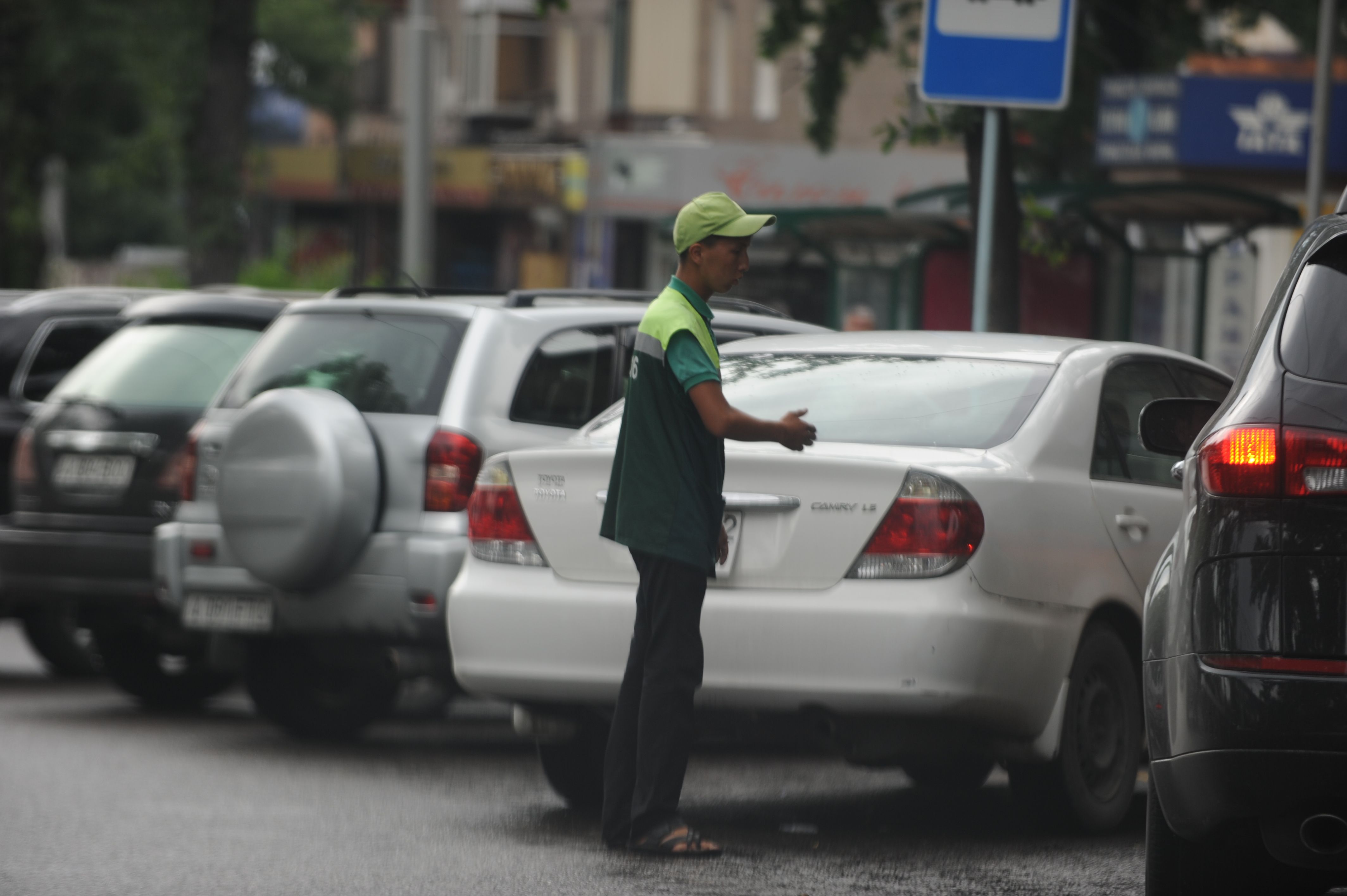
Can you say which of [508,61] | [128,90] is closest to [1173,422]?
[128,90]

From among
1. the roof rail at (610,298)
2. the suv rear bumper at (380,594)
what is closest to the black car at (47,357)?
the suv rear bumper at (380,594)

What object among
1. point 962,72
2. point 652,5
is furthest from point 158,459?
point 652,5

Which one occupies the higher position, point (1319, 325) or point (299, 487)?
point (1319, 325)

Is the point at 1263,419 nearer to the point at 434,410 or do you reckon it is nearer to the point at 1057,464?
the point at 1057,464

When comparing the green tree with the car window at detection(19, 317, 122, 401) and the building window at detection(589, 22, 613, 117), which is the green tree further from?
the building window at detection(589, 22, 613, 117)

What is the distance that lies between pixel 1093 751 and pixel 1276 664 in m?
2.72

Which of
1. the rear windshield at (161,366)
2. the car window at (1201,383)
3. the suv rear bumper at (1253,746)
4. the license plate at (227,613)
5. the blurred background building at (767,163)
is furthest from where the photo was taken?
the blurred background building at (767,163)

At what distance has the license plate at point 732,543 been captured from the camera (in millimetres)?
6602

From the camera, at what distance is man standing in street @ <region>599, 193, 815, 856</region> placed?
632cm

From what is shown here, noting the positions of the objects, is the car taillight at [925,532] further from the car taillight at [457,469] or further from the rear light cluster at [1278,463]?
the car taillight at [457,469]

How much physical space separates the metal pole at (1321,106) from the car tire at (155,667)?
10006 mm

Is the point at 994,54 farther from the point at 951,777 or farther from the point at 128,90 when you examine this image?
the point at 128,90

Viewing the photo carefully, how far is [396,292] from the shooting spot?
9648mm

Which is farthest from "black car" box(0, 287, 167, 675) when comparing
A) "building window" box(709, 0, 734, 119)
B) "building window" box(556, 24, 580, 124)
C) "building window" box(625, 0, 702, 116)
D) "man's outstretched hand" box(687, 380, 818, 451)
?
"building window" box(556, 24, 580, 124)
